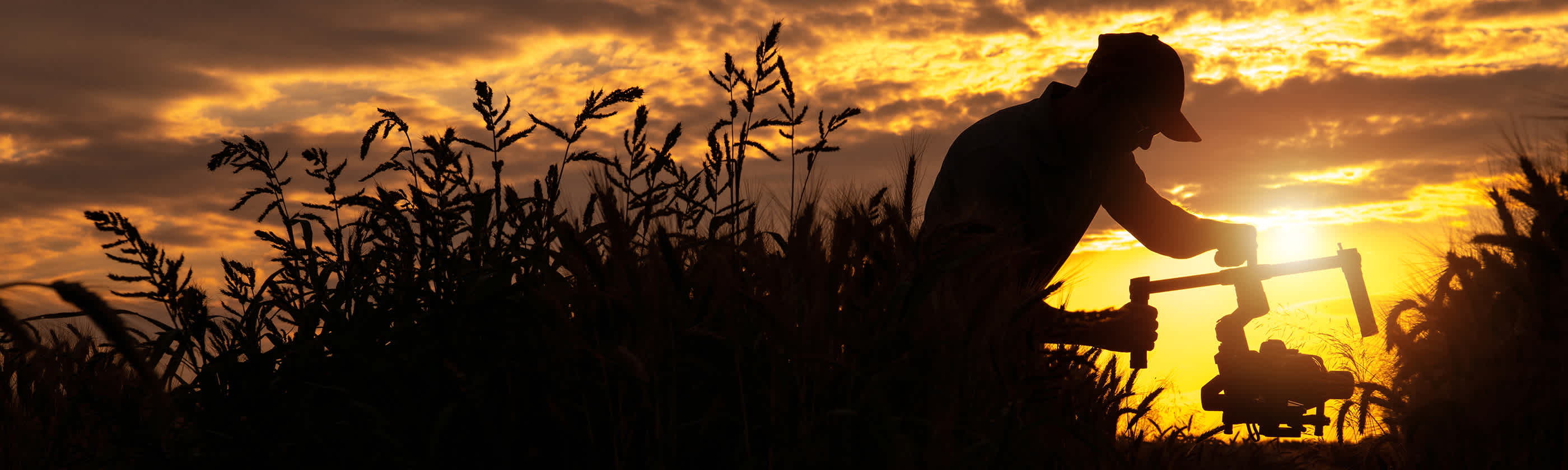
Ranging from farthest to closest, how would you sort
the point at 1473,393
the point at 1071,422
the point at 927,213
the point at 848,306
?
the point at 927,213, the point at 1473,393, the point at 1071,422, the point at 848,306

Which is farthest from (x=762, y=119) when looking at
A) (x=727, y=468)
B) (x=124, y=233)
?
(x=124, y=233)

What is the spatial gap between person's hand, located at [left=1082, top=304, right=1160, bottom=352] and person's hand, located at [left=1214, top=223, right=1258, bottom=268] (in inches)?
52.2

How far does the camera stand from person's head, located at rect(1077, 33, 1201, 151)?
4.05m

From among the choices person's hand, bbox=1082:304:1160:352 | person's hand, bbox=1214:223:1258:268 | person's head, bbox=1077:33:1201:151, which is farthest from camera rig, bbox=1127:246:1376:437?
person's head, bbox=1077:33:1201:151

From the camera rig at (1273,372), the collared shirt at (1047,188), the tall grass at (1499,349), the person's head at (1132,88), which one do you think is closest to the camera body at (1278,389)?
the camera rig at (1273,372)

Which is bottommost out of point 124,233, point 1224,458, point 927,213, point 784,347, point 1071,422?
point 1224,458

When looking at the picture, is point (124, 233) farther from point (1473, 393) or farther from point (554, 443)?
point (1473, 393)

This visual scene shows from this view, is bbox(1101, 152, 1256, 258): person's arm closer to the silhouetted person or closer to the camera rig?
the silhouetted person

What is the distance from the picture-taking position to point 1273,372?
3725mm

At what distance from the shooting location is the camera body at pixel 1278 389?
12.0ft

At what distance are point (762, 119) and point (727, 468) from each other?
1.10 metres

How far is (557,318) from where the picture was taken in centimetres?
210

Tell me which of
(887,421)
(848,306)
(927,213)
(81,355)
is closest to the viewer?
(887,421)

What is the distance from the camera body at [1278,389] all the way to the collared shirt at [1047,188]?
2.62ft
